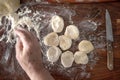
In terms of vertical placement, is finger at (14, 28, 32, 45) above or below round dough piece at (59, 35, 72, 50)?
above

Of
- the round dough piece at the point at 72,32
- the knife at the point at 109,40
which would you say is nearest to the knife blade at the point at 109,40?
the knife at the point at 109,40

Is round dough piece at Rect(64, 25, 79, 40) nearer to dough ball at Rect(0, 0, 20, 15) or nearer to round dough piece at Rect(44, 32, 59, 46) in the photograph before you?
round dough piece at Rect(44, 32, 59, 46)

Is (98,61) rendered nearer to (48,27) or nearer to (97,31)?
(97,31)

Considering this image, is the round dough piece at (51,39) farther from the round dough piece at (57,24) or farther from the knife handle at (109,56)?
the knife handle at (109,56)

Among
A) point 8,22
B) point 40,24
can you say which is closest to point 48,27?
point 40,24

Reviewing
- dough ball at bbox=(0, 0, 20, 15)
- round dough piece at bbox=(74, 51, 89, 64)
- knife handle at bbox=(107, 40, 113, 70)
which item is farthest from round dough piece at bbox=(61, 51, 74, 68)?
dough ball at bbox=(0, 0, 20, 15)
